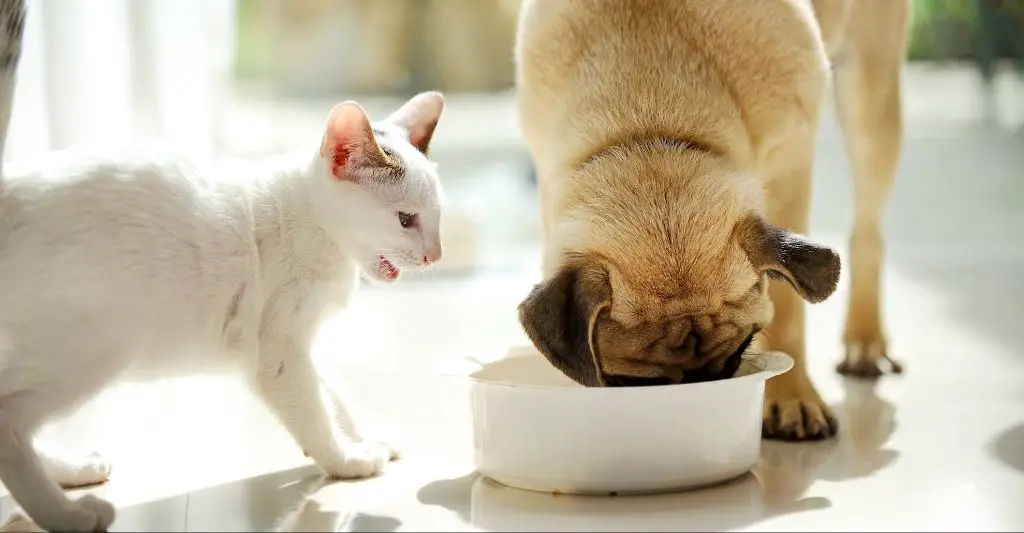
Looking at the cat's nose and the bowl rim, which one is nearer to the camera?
the bowl rim

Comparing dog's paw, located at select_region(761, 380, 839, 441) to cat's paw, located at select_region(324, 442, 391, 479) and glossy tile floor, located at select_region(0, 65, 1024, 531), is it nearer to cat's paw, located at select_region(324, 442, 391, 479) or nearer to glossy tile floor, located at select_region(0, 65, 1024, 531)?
glossy tile floor, located at select_region(0, 65, 1024, 531)

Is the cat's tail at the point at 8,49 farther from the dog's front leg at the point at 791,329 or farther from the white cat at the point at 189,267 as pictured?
the dog's front leg at the point at 791,329

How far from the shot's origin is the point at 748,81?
2.40 metres

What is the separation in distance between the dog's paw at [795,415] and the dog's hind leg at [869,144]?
66 cm

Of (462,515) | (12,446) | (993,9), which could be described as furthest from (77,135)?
(993,9)

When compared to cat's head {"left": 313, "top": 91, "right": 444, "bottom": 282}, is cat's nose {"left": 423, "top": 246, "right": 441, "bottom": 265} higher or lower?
lower

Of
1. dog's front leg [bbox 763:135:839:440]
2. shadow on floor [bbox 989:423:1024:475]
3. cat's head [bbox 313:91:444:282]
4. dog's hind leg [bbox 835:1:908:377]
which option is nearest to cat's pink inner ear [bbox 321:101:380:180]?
cat's head [bbox 313:91:444:282]

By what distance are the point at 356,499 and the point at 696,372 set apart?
2.01 ft

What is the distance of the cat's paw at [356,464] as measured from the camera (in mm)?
2135

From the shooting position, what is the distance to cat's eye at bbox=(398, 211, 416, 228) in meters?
2.12

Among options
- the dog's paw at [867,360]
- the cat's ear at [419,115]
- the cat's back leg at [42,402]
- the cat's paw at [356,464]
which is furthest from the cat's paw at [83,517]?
the dog's paw at [867,360]

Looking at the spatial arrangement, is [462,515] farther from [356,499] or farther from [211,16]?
[211,16]

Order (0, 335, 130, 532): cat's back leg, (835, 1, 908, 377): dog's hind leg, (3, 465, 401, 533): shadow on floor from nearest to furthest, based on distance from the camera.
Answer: (0, 335, 130, 532): cat's back leg, (3, 465, 401, 533): shadow on floor, (835, 1, 908, 377): dog's hind leg

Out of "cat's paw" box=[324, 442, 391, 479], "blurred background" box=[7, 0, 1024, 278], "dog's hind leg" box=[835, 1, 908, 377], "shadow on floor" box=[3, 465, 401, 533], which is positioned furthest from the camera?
"blurred background" box=[7, 0, 1024, 278]
